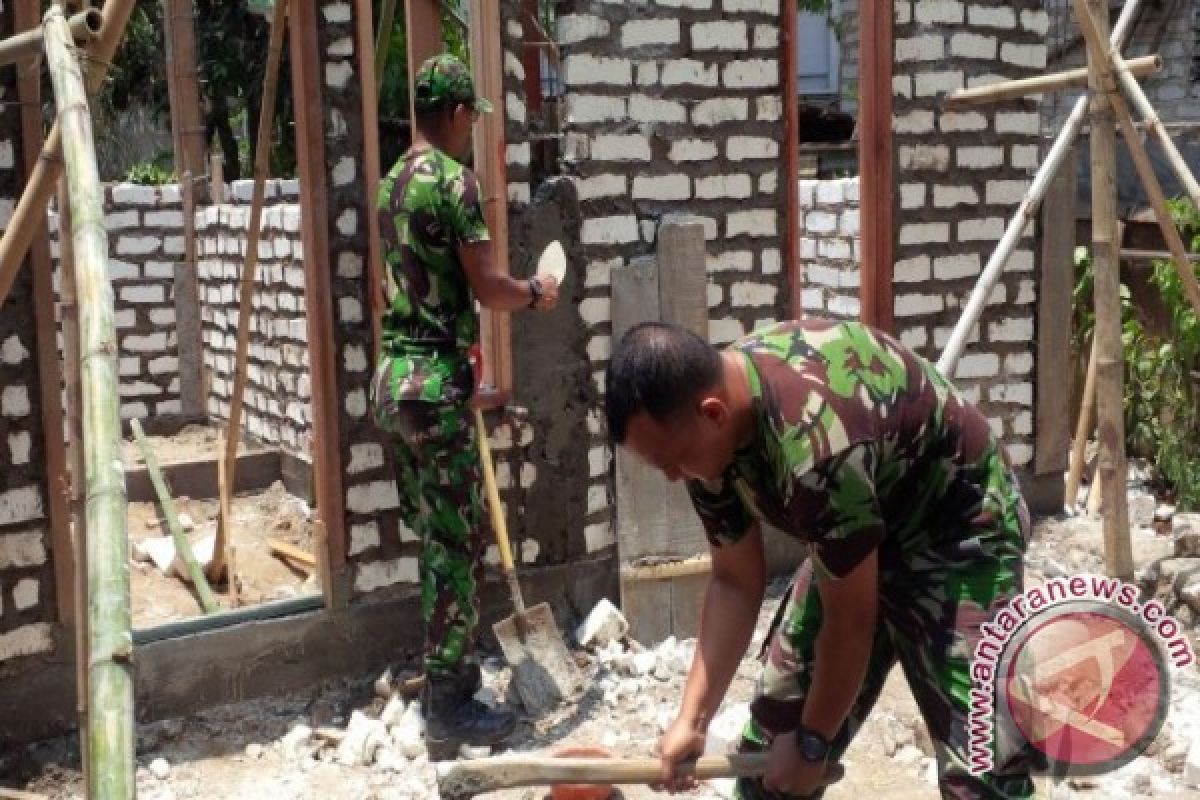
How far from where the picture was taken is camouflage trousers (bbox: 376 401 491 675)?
4293 mm

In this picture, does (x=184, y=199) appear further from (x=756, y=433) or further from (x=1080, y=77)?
(x=756, y=433)

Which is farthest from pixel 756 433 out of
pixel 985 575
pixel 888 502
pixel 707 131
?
pixel 707 131

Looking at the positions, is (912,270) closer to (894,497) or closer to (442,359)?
(442,359)

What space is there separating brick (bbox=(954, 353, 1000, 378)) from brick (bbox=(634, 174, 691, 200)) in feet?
5.39

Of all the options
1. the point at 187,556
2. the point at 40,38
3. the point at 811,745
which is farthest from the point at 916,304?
the point at 40,38

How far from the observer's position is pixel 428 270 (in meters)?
4.22

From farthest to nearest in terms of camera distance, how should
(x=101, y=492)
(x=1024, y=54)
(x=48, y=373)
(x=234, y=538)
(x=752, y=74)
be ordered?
(x=234, y=538) < (x=1024, y=54) < (x=752, y=74) < (x=48, y=373) < (x=101, y=492)

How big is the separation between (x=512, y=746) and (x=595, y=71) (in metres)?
2.45

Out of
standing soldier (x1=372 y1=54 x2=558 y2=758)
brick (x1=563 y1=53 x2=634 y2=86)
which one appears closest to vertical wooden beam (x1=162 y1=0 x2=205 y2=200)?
brick (x1=563 y1=53 x2=634 y2=86)

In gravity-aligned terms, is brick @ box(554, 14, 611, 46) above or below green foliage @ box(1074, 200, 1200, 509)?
above

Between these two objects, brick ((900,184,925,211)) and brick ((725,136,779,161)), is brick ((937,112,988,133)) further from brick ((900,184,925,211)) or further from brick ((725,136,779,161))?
brick ((725,136,779,161))

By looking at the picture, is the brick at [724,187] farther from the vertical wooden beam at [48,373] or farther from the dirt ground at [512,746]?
the vertical wooden beam at [48,373]

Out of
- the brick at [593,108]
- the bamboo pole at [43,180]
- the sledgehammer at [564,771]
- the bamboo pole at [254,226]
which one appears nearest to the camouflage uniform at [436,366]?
the brick at [593,108]

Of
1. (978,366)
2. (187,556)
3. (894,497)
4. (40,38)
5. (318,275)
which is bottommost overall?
(187,556)
